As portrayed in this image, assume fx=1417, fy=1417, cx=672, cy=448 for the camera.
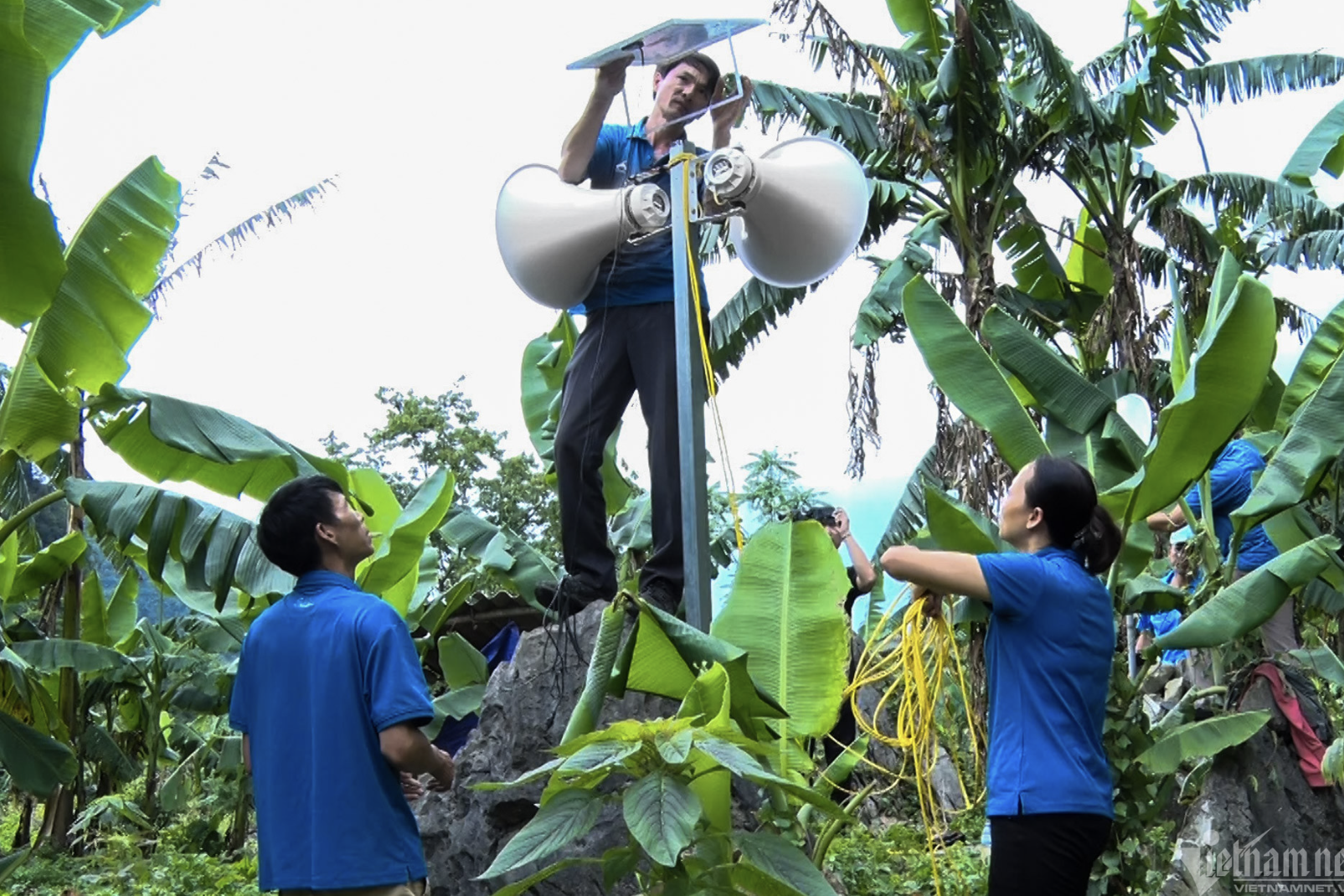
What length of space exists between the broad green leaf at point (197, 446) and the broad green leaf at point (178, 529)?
188 mm

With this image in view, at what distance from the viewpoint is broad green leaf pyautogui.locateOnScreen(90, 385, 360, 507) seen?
5.09 metres

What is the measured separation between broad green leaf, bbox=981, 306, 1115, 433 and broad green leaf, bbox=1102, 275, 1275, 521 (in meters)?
0.61

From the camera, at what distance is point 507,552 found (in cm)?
562

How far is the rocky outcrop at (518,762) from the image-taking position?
4.14 metres

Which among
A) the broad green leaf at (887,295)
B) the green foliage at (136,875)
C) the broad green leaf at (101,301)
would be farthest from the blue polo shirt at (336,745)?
the broad green leaf at (887,295)

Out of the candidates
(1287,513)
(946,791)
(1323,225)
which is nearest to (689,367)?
(1287,513)

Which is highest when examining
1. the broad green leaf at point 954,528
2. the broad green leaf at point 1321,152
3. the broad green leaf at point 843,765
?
the broad green leaf at point 1321,152

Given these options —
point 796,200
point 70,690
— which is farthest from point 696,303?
point 70,690

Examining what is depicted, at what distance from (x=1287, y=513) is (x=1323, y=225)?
6.17 meters

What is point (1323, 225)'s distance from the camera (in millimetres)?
10523

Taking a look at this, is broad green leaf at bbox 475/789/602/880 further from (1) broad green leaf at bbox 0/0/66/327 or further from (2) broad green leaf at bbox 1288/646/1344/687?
(2) broad green leaf at bbox 1288/646/1344/687

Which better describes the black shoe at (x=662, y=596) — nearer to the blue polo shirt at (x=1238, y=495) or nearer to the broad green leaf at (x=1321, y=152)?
the blue polo shirt at (x=1238, y=495)

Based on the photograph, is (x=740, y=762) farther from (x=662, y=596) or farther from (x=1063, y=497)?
(x=662, y=596)

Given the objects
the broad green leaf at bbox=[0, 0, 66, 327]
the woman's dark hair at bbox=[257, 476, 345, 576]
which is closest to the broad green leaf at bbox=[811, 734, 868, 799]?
the woman's dark hair at bbox=[257, 476, 345, 576]
